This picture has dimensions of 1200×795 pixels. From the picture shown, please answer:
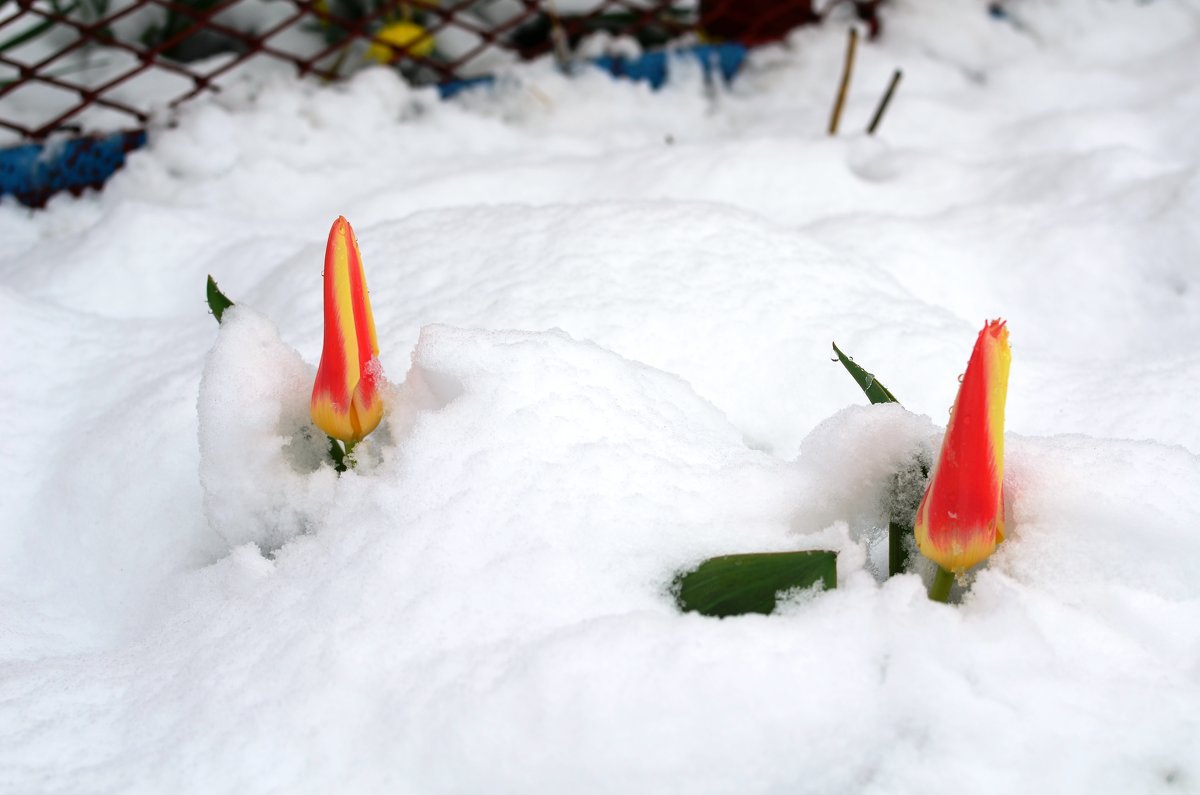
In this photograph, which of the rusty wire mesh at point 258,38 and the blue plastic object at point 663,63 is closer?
the rusty wire mesh at point 258,38

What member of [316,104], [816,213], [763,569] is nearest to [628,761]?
[763,569]

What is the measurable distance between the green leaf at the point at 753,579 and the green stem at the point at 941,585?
0.18 feet

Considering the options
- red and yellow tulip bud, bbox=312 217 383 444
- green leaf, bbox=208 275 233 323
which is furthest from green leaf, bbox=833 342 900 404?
green leaf, bbox=208 275 233 323

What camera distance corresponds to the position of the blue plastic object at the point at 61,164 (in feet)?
4.99

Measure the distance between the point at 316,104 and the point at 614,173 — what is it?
0.47 metres

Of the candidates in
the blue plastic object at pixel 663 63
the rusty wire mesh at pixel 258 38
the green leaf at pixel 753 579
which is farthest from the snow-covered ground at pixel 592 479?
the blue plastic object at pixel 663 63

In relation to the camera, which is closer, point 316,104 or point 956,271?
point 956,271

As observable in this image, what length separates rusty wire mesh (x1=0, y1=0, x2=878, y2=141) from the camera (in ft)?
5.27

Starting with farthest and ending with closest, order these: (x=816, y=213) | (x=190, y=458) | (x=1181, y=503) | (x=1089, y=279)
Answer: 1. (x=816, y=213)
2. (x=1089, y=279)
3. (x=190, y=458)
4. (x=1181, y=503)

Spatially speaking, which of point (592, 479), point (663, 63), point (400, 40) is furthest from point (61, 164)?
point (592, 479)

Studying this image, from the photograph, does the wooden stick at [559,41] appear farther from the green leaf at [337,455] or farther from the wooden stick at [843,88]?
the green leaf at [337,455]

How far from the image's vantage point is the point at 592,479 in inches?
26.0

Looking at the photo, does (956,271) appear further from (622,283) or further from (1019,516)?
(1019,516)

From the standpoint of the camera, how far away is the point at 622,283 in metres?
1.04
